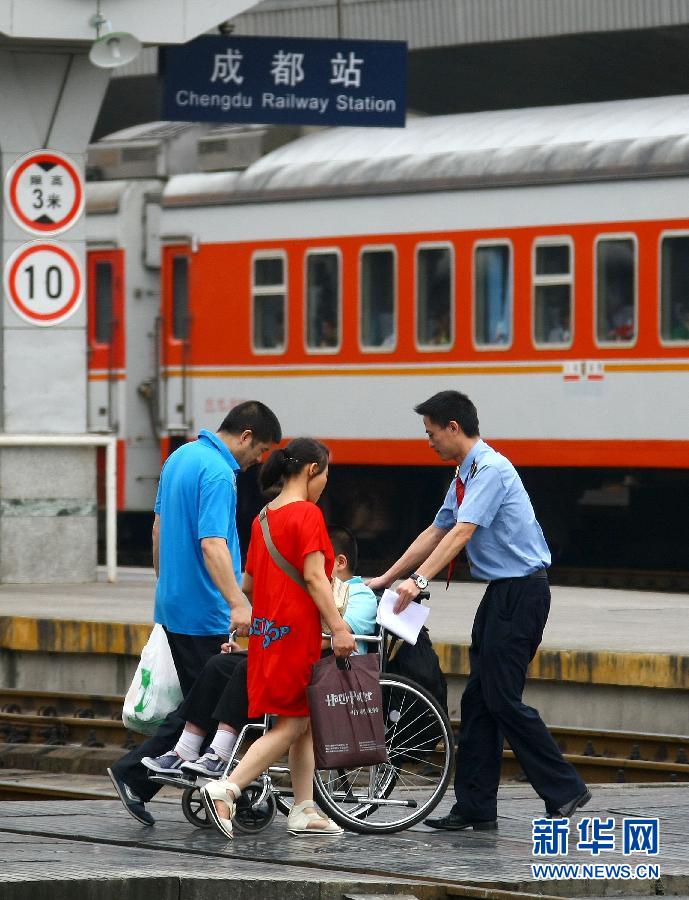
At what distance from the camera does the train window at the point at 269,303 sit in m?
19.1

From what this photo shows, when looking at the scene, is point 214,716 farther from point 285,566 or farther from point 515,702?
point 515,702

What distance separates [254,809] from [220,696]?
1.39 feet

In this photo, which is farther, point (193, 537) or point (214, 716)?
point (193, 537)

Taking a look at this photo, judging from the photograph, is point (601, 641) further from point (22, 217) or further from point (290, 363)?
point (290, 363)

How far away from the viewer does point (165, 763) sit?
26.2ft

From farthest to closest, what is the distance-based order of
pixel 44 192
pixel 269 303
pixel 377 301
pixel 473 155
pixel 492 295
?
pixel 269 303, pixel 377 301, pixel 473 155, pixel 492 295, pixel 44 192

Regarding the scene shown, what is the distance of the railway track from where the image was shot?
33.6 feet

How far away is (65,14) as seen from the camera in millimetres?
14812

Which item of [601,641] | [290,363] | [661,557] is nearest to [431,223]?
[290,363]

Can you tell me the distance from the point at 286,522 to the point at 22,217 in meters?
7.99

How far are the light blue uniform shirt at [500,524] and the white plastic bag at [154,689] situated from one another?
1.19 meters

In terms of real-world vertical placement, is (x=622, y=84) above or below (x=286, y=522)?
above

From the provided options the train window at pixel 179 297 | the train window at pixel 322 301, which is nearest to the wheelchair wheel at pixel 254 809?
the train window at pixel 322 301

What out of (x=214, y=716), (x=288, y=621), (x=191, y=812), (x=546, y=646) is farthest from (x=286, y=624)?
(x=546, y=646)
